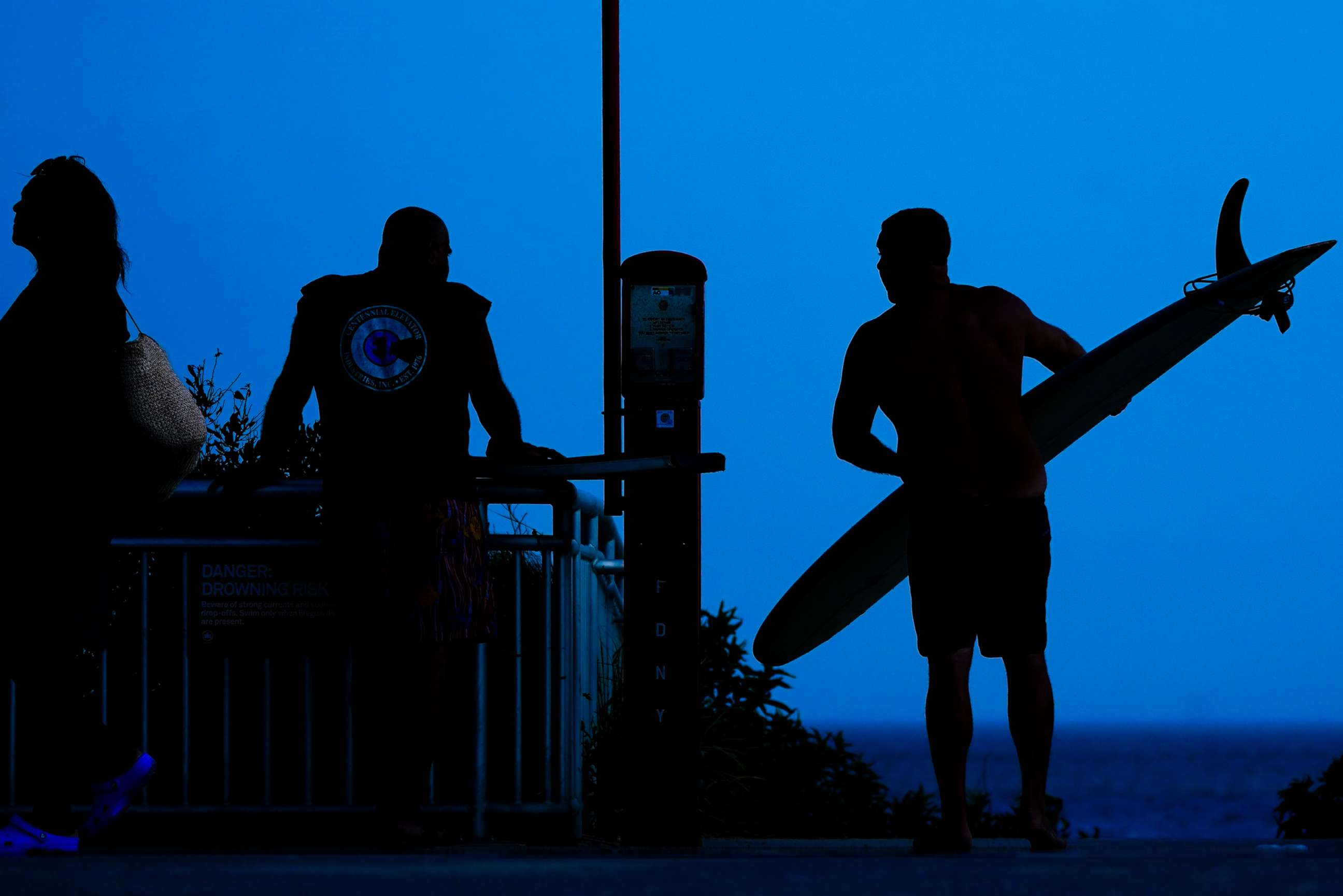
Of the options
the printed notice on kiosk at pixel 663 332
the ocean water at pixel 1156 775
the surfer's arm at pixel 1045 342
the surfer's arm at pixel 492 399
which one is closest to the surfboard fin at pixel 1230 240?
the surfer's arm at pixel 1045 342

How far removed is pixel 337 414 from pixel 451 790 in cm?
152

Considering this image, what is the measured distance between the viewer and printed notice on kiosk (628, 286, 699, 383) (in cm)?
518

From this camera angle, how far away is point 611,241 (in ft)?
18.1

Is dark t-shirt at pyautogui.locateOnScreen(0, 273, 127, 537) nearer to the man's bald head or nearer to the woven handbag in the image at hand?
the woven handbag

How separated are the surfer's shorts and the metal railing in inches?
53.5

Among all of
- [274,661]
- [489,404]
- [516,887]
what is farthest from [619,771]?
[516,887]

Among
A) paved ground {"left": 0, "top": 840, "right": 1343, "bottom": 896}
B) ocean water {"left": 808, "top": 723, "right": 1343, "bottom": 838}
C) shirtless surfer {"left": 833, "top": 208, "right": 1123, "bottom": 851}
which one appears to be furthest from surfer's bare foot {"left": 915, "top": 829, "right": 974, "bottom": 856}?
ocean water {"left": 808, "top": 723, "right": 1343, "bottom": 838}

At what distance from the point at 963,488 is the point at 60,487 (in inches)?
96.3

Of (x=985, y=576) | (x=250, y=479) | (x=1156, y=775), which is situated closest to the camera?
(x=985, y=576)

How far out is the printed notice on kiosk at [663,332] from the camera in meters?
5.18

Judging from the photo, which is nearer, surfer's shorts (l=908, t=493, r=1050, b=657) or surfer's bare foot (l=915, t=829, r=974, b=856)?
surfer's bare foot (l=915, t=829, r=974, b=856)

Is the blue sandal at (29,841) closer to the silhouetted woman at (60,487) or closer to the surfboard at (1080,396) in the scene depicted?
the silhouetted woman at (60,487)

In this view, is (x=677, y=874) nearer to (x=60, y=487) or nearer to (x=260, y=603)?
(x=60, y=487)

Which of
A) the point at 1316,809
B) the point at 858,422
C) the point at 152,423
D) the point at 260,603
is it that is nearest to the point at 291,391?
the point at 152,423
